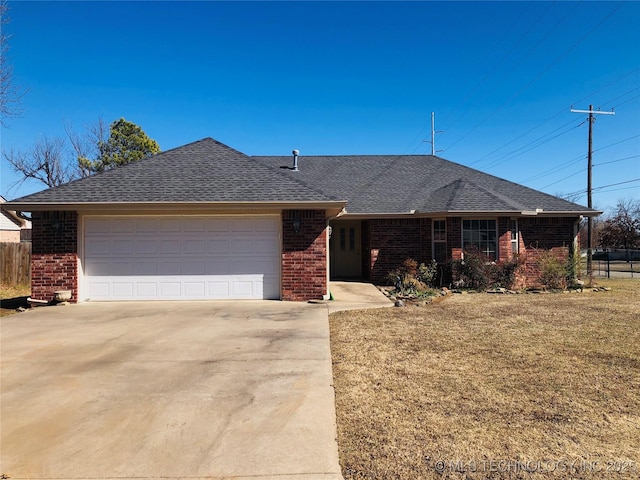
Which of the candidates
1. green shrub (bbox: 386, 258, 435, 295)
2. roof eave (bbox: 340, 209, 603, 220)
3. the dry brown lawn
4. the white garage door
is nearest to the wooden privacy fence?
the white garage door

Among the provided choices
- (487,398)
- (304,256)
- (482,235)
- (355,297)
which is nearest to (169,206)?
(304,256)

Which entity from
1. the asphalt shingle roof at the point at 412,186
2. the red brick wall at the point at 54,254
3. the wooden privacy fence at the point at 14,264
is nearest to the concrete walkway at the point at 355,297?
the asphalt shingle roof at the point at 412,186

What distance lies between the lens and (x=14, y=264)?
52.1ft

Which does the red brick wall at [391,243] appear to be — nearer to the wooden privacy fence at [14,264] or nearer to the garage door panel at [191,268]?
the garage door panel at [191,268]

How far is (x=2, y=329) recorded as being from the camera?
737cm

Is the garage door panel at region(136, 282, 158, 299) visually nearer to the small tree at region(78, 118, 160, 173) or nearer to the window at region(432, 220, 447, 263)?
the window at region(432, 220, 447, 263)

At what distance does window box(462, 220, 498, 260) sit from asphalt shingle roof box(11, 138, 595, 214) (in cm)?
68

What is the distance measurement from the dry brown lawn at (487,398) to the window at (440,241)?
18.6 feet

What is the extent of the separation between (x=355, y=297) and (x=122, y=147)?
26.0 m

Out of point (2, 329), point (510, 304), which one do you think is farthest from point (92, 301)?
point (510, 304)

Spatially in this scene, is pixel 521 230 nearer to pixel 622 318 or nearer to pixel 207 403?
pixel 622 318

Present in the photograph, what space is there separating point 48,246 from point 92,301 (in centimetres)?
175

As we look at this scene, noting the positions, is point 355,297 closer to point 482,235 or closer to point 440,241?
point 440,241

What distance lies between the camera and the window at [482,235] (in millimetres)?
13328
